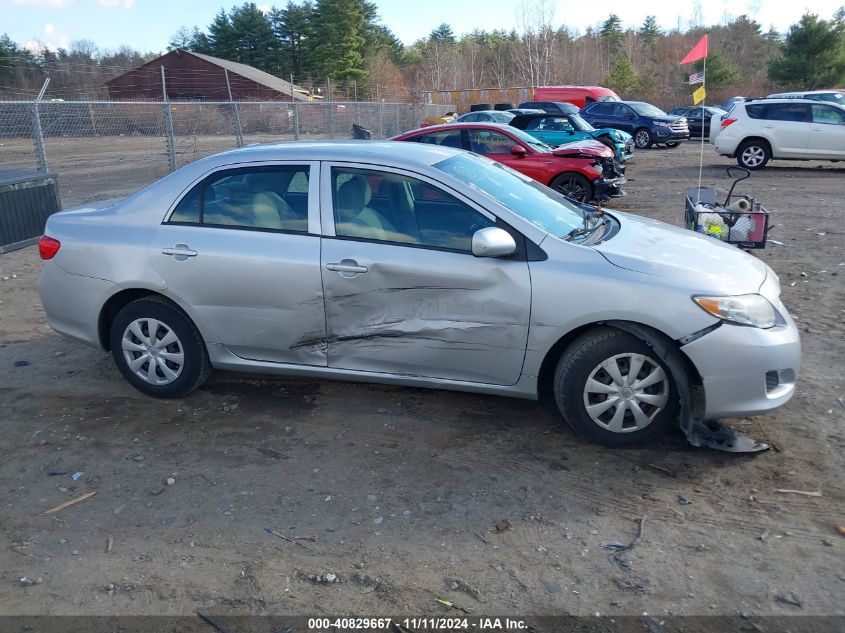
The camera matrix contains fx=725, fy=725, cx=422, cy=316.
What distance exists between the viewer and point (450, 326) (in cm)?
426

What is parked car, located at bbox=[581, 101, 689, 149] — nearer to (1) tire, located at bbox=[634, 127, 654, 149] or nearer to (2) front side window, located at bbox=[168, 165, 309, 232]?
(1) tire, located at bbox=[634, 127, 654, 149]

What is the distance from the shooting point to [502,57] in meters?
62.9

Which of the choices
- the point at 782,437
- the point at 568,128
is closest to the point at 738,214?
the point at 782,437

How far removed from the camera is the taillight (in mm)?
5023

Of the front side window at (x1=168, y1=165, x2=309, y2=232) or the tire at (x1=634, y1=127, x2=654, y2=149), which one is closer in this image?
the front side window at (x1=168, y1=165, x2=309, y2=232)

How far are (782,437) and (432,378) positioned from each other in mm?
2101

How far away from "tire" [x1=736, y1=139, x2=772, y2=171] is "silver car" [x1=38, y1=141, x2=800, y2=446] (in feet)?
49.9

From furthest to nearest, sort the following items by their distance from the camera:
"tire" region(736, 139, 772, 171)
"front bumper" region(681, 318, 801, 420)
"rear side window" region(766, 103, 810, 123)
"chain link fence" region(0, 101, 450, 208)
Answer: "tire" region(736, 139, 772, 171), "rear side window" region(766, 103, 810, 123), "chain link fence" region(0, 101, 450, 208), "front bumper" region(681, 318, 801, 420)

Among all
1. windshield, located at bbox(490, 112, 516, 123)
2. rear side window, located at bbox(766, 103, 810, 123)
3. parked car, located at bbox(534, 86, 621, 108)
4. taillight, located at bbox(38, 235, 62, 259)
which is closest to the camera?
taillight, located at bbox(38, 235, 62, 259)

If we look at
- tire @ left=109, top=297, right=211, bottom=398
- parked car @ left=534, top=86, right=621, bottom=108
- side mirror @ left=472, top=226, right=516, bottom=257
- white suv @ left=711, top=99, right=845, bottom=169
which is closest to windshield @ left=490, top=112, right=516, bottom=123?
white suv @ left=711, top=99, right=845, bottom=169

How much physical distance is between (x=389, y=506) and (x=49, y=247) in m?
3.15

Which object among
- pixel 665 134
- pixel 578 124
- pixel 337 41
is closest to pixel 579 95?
pixel 665 134

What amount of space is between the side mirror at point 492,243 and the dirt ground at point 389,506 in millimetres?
1128

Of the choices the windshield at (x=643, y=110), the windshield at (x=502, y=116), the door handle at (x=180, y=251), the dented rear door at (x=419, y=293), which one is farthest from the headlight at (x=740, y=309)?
the windshield at (x=643, y=110)
